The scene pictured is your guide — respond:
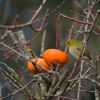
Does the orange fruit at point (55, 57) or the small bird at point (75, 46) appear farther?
the small bird at point (75, 46)

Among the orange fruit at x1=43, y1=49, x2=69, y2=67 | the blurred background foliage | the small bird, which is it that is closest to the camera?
the orange fruit at x1=43, y1=49, x2=69, y2=67

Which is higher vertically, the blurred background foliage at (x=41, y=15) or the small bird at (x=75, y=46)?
the small bird at (x=75, y=46)

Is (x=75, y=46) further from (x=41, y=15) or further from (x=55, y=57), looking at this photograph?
(x=41, y=15)

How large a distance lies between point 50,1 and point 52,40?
4.57ft

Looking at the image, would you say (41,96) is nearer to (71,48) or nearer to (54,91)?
(54,91)

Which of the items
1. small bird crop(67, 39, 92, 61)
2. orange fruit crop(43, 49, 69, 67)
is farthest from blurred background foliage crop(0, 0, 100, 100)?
orange fruit crop(43, 49, 69, 67)

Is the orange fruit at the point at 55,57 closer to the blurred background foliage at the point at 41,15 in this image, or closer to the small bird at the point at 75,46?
the small bird at the point at 75,46

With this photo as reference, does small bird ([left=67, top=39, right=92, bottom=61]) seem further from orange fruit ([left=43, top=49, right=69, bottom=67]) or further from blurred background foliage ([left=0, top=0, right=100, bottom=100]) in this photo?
blurred background foliage ([left=0, top=0, right=100, bottom=100])

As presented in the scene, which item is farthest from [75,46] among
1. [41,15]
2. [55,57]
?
[41,15]

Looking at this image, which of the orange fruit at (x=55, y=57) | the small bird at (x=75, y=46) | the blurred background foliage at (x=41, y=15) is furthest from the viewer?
the blurred background foliage at (x=41, y=15)

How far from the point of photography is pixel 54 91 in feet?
5.95

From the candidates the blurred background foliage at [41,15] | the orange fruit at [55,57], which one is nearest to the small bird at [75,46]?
the orange fruit at [55,57]

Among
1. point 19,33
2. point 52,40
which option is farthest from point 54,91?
point 52,40

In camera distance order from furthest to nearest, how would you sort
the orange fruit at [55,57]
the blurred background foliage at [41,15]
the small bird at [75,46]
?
the blurred background foliage at [41,15] → the small bird at [75,46] → the orange fruit at [55,57]
